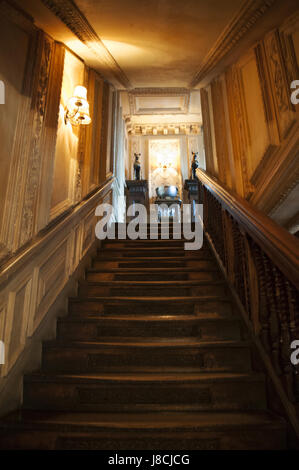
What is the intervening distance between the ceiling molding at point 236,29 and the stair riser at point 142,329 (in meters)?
2.68

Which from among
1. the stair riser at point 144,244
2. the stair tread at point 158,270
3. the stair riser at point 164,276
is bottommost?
the stair riser at point 164,276

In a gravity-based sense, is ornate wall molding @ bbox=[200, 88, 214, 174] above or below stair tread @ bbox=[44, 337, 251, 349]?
above

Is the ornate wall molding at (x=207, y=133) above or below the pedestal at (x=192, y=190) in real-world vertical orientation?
below

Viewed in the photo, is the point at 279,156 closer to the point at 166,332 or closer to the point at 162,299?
the point at 162,299

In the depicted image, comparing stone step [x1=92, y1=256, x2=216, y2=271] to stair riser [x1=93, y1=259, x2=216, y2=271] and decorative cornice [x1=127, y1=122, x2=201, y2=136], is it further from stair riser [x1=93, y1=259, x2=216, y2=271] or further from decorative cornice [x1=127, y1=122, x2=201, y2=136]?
decorative cornice [x1=127, y1=122, x2=201, y2=136]

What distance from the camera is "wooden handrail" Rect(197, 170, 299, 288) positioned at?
1.27 metres

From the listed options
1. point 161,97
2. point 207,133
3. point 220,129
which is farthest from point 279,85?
point 161,97

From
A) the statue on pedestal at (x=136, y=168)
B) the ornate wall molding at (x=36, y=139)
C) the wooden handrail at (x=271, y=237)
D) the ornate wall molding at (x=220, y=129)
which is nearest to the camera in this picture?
the wooden handrail at (x=271, y=237)

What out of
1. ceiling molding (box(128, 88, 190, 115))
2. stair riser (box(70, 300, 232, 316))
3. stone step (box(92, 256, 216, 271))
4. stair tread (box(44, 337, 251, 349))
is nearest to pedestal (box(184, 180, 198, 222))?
ceiling molding (box(128, 88, 190, 115))

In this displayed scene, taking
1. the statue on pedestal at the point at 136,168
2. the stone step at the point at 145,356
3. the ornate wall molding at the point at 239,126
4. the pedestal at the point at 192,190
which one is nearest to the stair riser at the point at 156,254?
the ornate wall molding at the point at 239,126

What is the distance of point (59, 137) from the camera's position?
2.62 metres

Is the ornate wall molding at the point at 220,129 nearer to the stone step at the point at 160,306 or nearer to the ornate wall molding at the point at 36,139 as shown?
the stone step at the point at 160,306

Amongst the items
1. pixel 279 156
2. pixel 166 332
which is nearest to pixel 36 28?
pixel 279 156

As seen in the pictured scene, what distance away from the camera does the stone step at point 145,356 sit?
1831 millimetres
